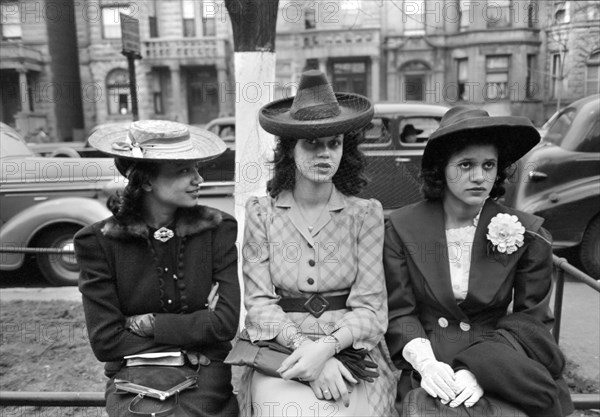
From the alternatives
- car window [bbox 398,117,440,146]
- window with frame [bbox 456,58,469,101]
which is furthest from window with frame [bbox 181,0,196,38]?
car window [bbox 398,117,440,146]

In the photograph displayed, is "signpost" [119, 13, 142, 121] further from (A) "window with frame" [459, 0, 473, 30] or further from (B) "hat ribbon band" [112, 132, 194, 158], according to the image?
(A) "window with frame" [459, 0, 473, 30]

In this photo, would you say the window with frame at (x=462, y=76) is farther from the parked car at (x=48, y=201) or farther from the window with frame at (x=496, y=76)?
the parked car at (x=48, y=201)

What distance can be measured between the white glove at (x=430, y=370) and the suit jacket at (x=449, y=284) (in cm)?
5

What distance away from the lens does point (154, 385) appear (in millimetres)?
2115

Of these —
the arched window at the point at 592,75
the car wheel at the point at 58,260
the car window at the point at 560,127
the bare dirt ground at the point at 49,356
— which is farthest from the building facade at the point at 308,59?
the bare dirt ground at the point at 49,356

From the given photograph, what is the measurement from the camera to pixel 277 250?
7.77 ft

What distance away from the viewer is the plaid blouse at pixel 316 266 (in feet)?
7.40

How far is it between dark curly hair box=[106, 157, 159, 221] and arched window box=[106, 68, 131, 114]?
86.2 ft

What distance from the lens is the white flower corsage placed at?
223 centimetres

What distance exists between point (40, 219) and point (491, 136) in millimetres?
5304

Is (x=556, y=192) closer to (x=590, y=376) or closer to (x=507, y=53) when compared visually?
(x=590, y=376)

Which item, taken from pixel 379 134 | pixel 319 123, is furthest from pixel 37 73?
pixel 319 123

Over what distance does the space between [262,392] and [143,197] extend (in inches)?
37.6

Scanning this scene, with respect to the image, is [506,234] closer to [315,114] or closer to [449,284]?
[449,284]
